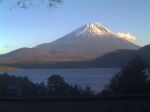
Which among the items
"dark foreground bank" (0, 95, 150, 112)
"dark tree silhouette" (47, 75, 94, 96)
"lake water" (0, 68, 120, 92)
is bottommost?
"dark foreground bank" (0, 95, 150, 112)

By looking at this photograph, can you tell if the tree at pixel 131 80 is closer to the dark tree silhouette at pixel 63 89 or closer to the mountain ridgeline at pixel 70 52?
the dark tree silhouette at pixel 63 89

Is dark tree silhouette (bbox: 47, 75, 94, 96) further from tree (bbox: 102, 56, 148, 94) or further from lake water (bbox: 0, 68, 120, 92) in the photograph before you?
lake water (bbox: 0, 68, 120, 92)

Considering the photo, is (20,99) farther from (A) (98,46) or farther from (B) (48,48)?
(B) (48,48)

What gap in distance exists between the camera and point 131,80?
1833 centimetres

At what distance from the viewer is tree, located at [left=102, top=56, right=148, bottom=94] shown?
17594 mm

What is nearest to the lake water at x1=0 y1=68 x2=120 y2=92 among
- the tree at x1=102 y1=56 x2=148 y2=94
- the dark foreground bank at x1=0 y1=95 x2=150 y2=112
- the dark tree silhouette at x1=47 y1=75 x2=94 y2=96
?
the tree at x1=102 y1=56 x2=148 y2=94

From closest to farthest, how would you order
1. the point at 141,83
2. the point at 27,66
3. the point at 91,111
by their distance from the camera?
the point at 91,111, the point at 141,83, the point at 27,66

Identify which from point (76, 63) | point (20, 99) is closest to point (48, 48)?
point (76, 63)

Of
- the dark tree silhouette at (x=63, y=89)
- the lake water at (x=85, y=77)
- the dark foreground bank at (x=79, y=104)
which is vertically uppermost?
the lake water at (x=85, y=77)

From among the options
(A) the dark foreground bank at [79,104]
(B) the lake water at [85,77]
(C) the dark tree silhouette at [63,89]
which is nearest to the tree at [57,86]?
(C) the dark tree silhouette at [63,89]

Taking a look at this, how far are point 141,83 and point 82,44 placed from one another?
88.3 metres

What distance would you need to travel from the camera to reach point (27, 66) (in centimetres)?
7700

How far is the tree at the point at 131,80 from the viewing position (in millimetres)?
17594

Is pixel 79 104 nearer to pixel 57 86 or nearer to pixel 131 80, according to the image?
pixel 131 80
